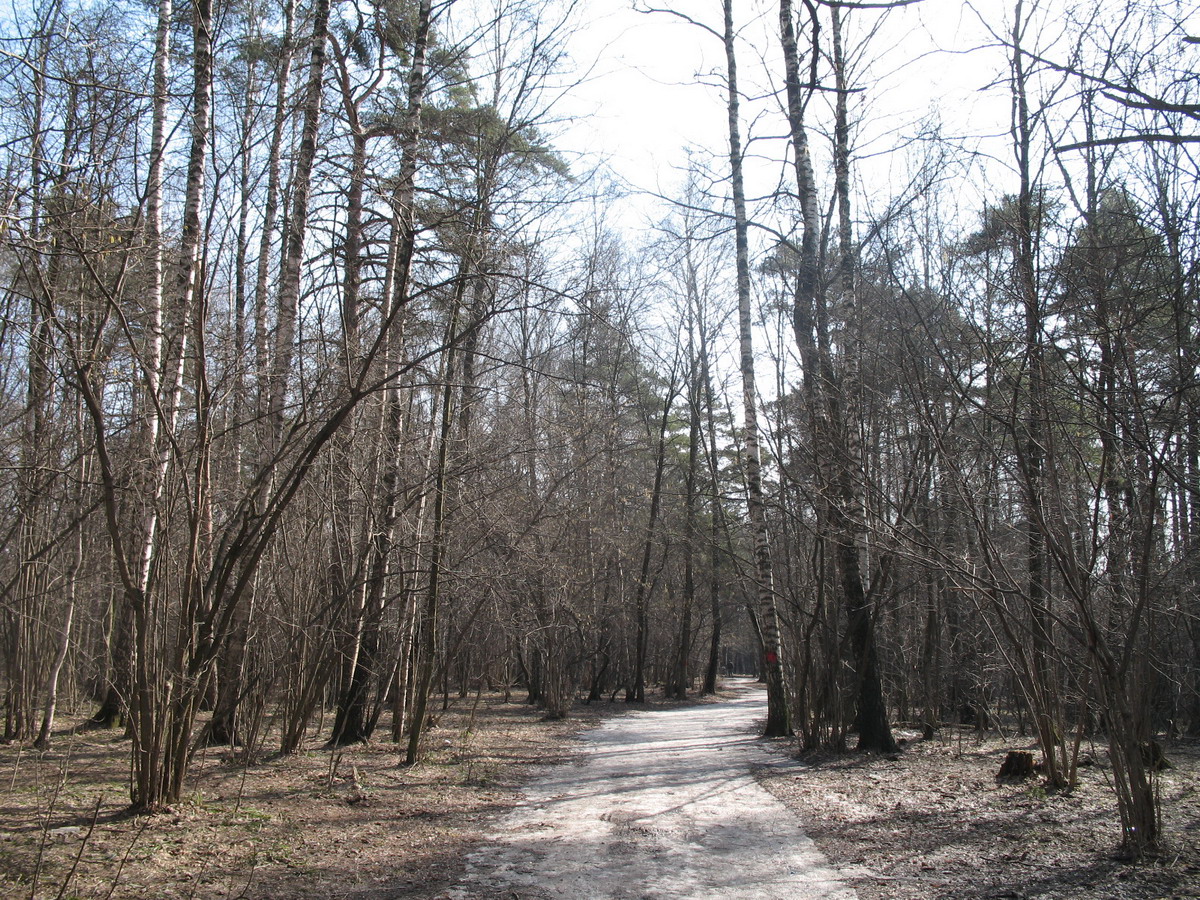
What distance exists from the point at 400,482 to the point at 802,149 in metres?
6.68

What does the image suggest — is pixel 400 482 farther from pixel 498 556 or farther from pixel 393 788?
pixel 393 788

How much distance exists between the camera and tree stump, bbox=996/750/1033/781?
703 cm

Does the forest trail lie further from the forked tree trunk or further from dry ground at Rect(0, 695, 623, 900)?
the forked tree trunk

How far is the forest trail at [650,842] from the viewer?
410cm

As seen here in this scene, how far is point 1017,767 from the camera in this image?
279 inches

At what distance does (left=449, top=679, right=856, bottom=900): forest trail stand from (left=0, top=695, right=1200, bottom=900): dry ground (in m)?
0.21

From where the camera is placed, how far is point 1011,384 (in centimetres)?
520

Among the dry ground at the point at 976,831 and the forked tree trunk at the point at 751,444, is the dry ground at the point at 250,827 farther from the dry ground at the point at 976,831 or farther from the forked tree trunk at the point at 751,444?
the forked tree trunk at the point at 751,444

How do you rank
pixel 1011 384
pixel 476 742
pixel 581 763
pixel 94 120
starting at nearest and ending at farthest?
pixel 94 120, pixel 1011 384, pixel 581 763, pixel 476 742

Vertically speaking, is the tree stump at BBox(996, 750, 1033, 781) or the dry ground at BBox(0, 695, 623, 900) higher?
the dry ground at BBox(0, 695, 623, 900)

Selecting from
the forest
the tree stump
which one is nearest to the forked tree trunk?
the forest

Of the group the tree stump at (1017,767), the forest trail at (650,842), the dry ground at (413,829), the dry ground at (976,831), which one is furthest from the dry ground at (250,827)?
the tree stump at (1017,767)

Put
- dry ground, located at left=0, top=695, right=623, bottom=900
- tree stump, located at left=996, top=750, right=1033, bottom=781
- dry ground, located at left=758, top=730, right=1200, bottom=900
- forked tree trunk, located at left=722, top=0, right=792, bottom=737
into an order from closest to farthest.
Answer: dry ground, located at left=0, top=695, right=623, bottom=900
dry ground, located at left=758, top=730, right=1200, bottom=900
tree stump, located at left=996, top=750, right=1033, bottom=781
forked tree trunk, located at left=722, top=0, right=792, bottom=737

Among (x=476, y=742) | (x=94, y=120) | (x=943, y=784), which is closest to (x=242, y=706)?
(x=476, y=742)
